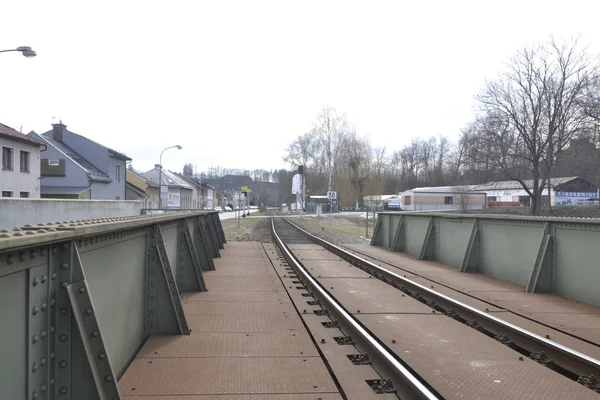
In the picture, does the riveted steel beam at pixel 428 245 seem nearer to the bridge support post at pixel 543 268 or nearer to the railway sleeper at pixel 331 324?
the bridge support post at pixel 543 268

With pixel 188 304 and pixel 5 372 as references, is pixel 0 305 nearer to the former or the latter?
pixel 5 372

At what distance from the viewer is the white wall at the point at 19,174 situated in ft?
102

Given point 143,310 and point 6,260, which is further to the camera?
point 143,310

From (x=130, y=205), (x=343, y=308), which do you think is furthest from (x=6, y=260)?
(x=130, y=205)

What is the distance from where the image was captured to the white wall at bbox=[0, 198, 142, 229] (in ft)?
46.8

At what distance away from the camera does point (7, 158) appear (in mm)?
31719

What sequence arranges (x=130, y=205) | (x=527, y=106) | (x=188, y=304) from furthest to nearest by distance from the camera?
(x=527, y=106) < (x=130, y=205) < (x=188, y=304)

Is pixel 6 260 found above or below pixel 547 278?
above

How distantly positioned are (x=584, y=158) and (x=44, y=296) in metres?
43.9

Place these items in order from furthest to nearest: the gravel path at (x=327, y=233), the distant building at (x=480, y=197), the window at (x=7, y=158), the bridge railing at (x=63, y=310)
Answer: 1. the distant building at (x=480, y=197)
2. the window at (x=7, y=158)
3. the gravel path at (x=327, y=233)
4. the bridge railing at (x=63, y=310)

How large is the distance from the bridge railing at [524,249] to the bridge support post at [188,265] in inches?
239

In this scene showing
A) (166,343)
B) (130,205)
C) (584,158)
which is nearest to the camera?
(166,343)

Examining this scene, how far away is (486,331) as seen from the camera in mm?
6344

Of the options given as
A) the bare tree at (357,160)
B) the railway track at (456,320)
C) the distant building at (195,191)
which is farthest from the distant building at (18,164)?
the distant building at (195,191)
